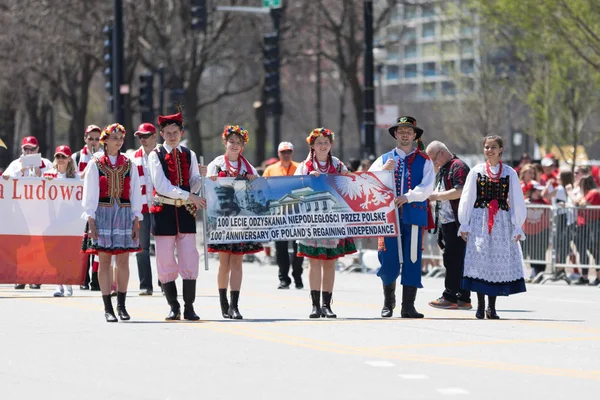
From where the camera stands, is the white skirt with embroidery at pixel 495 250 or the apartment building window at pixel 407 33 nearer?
the white skirt with embroidery at pixel 495 250

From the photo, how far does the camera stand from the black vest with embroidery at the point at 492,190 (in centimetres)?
1329

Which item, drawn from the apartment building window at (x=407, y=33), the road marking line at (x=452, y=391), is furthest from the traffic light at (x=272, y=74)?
the road marking line at (x=452, y=391)

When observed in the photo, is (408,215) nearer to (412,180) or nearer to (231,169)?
(412,180)

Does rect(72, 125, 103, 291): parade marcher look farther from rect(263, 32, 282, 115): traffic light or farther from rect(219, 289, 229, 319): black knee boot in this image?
rect(263, 32, 282, 115): traffic light

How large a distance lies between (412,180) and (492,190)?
2.46 ft

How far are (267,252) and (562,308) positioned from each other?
10.5 metres

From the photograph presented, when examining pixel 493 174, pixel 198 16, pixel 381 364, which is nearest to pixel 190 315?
pixel 493 174

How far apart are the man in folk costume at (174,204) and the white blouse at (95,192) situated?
154 mm

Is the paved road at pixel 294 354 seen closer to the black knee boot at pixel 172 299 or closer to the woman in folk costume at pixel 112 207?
the black knee boot at pixel 172 299

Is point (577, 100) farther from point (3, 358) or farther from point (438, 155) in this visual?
point (3, 358)

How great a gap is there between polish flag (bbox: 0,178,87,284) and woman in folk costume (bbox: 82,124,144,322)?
10.4ft

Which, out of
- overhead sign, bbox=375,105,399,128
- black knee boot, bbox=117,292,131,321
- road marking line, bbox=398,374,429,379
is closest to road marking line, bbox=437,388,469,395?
road marking line, bbox=398,374,429,379

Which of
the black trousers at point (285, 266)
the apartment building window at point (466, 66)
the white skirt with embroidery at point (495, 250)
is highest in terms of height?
the apartment building window at point (466, 66)

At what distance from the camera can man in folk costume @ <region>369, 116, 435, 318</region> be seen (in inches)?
525
